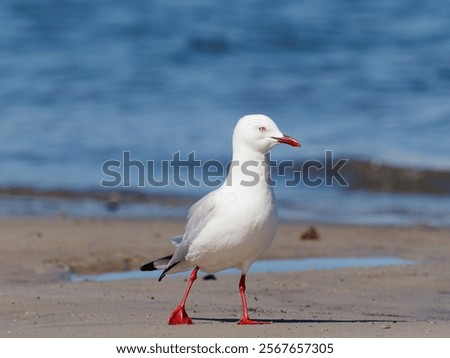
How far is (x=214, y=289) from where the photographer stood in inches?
289

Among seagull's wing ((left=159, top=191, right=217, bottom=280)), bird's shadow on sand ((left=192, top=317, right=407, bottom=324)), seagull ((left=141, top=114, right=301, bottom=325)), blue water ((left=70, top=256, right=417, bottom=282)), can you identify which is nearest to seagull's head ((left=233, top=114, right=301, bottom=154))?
seagull ((left=141, top=114, right=301, bottom=325))

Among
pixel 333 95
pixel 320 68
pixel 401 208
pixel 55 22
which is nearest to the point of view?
pixel 401 208

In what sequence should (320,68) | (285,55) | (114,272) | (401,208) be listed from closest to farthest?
(114,272)
(401,208)
(320,68)
(285,55)

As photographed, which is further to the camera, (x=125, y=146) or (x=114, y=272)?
(x=125, y=146)

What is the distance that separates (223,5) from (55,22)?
3.76 metres

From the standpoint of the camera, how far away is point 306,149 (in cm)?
1381

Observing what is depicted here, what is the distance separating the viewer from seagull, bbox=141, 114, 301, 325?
578cm

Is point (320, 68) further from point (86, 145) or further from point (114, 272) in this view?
point (114, 272)

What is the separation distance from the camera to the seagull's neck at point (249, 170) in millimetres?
5871

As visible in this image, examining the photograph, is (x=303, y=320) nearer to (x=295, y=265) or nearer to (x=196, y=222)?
(x=196, y=222)

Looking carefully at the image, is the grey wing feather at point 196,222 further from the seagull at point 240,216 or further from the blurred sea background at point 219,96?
the blurred sea background at point 219,96

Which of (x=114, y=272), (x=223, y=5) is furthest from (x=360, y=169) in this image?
(x=223, y=5)

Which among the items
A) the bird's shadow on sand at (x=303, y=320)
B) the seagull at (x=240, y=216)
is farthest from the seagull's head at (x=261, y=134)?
the bird's shadow on sand at (x=303, y=320)

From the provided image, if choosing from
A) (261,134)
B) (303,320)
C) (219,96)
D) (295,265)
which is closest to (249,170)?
(261,134)
